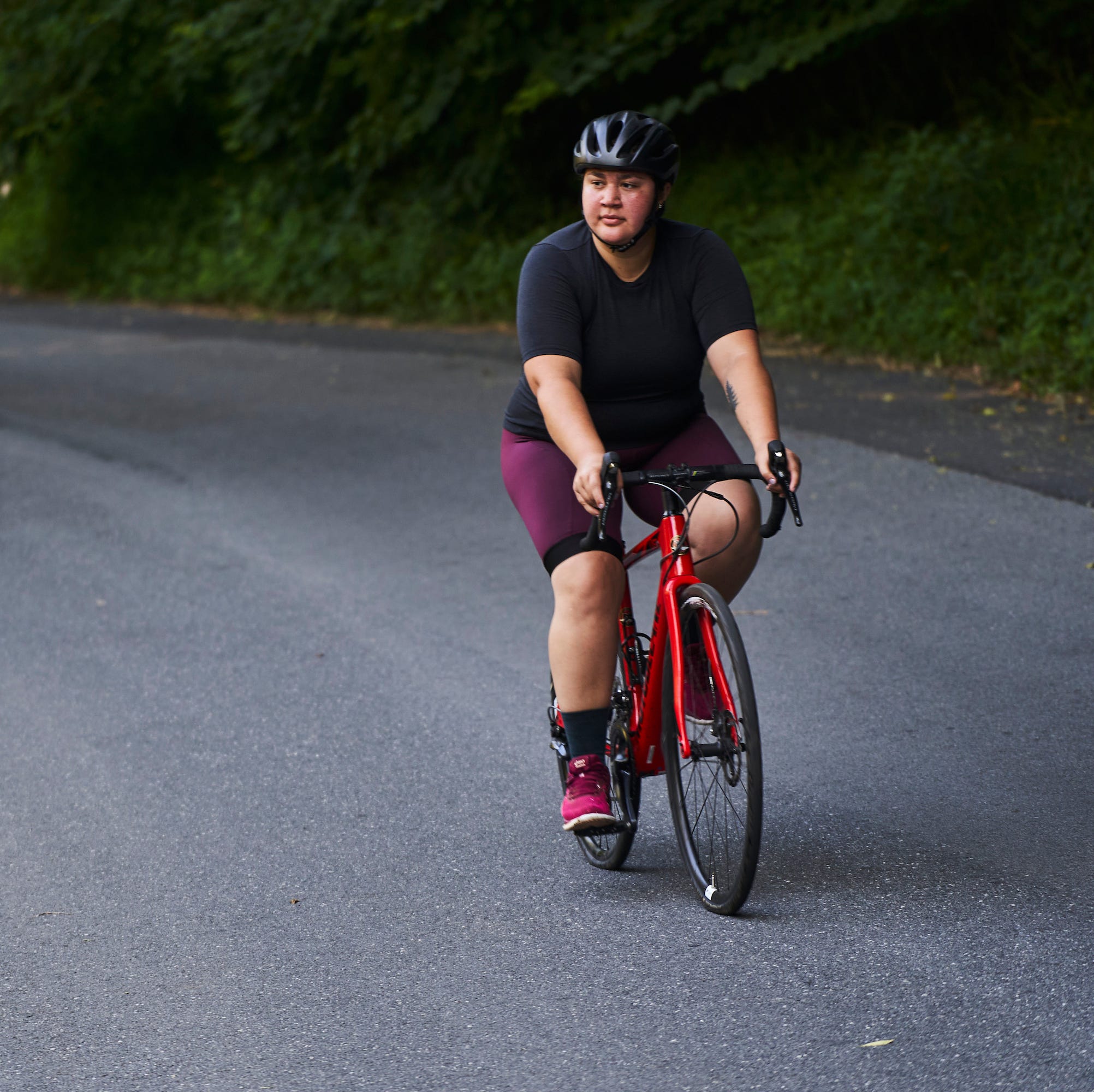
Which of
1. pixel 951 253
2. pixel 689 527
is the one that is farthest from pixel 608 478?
pixel 951 253

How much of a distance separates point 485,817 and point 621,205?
72.6 inches

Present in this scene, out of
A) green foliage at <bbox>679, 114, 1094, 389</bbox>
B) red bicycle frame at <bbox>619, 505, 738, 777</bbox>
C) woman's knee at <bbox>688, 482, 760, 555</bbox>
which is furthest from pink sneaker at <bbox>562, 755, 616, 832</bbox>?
green foliage at <bbox>679, 114, 1094, 389</bbox>

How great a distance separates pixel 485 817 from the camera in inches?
178

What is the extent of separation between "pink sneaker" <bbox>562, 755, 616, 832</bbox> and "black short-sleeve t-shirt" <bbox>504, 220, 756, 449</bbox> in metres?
0.88

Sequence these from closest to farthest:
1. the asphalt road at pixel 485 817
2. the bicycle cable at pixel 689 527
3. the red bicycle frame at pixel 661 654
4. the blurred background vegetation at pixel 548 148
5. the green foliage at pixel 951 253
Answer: the asphalt road at pixel 485 817 < the red bicycle frame at pixel 661 654 < the bicycle cable at pixel 689 527 < the green foliage at pixel 951 253 < the blurred background vegetation at pixel 548 148

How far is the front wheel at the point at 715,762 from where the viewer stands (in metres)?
3.52

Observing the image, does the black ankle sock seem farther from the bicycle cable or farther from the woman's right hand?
the woman's right hand

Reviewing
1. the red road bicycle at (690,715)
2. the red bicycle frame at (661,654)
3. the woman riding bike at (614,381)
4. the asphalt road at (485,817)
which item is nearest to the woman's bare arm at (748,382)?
the woman riding bike at (614,381)

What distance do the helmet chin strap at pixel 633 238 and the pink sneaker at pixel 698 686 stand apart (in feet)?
3.43

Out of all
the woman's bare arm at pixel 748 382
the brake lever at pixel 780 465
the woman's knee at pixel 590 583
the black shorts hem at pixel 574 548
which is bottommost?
the woman's knee at pixel 590 583

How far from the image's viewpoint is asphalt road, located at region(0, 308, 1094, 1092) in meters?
3.24

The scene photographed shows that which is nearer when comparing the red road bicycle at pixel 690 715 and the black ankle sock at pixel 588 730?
the red road bicycle at pixel 690 715

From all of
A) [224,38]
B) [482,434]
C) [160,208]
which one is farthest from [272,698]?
[160,208]

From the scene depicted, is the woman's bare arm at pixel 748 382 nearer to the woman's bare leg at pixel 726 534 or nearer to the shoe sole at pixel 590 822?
the woman's bare leg at pixel 726 534
